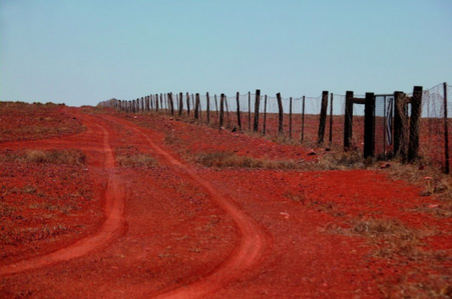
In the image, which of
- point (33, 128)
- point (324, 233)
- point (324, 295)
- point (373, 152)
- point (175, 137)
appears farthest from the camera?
point (33, 128)

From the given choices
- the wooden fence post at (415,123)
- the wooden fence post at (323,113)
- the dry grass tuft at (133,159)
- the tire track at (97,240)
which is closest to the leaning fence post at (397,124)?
the wooden fence post at (415,123)

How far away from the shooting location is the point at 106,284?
594cm

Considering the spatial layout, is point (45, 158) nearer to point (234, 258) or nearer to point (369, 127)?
point (369, 127)

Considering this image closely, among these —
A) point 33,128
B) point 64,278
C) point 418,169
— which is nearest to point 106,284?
point 64,278

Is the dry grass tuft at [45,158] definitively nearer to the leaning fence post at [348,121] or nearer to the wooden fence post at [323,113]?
the leaning fence post at [348,121]

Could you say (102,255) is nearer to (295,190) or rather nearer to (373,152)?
(295,190)

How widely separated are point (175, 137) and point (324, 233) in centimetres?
1988

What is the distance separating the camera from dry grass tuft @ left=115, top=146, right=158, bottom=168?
17.9 metres

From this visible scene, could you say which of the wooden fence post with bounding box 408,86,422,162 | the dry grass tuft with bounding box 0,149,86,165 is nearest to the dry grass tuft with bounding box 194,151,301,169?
the wooden fence post with bounding box 408,86,422,162

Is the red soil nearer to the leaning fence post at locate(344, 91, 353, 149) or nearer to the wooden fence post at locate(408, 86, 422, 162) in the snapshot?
the wooden fence post at locate(408, 86, 422, 162)

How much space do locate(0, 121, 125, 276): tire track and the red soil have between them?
0.02 m

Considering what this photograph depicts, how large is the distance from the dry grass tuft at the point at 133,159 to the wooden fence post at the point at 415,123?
8.52 m

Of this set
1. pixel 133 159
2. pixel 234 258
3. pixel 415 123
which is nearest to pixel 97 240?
pixel 234 258

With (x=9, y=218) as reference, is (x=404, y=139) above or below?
above
